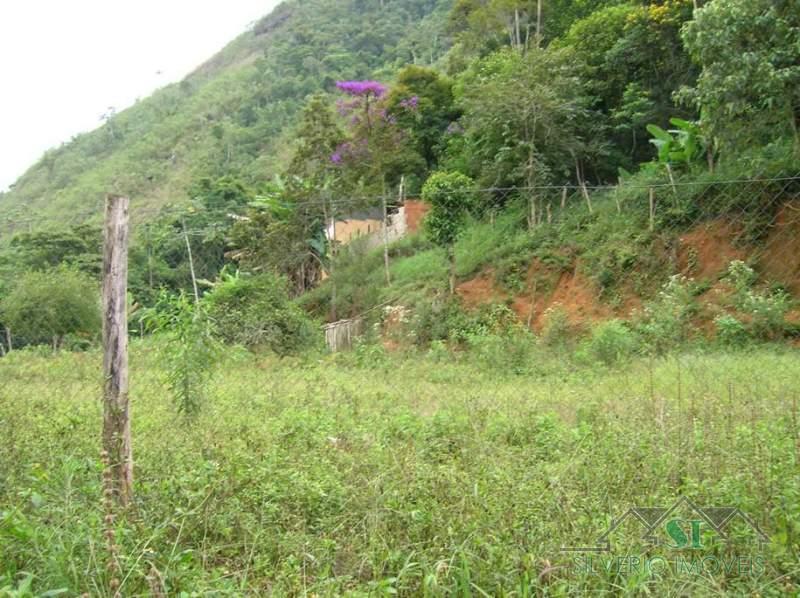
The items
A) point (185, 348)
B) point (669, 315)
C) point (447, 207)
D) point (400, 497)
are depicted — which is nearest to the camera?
point (400, 497)

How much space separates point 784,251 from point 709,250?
1430mm

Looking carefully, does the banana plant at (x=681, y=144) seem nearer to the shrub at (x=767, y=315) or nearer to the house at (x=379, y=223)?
the shrub at (x=767, y=315)

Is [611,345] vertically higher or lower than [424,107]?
lower

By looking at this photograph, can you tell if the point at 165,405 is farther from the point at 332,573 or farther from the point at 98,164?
the point at 98,164

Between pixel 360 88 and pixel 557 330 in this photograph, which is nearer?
pixel 557 330

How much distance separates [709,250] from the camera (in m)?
13.2

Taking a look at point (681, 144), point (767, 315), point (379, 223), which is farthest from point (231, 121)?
point (767, 315)

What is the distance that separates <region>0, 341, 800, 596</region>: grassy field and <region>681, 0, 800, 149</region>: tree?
6.65 meters

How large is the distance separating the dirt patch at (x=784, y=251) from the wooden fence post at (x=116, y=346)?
11.8 m

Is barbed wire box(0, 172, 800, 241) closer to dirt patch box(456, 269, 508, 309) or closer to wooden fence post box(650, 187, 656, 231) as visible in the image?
wooden fence post box(650, 187, 656, 231)

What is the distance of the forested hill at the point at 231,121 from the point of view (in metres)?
43.4

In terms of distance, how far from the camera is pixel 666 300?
12109 millimetres

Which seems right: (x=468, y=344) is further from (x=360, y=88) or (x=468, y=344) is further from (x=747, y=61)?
(x=360, y=88)

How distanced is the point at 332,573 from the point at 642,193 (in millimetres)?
13831
